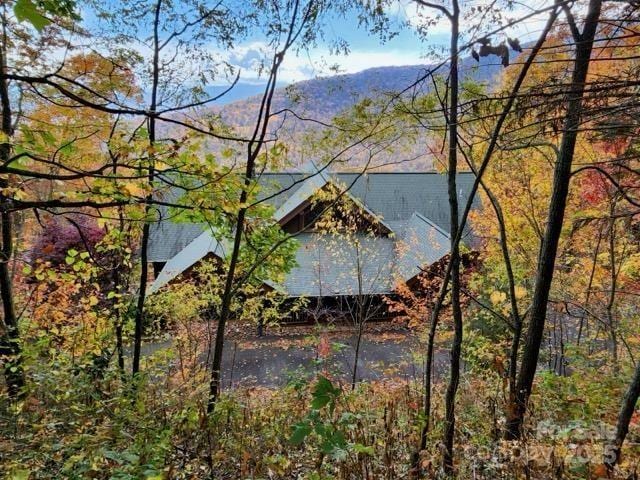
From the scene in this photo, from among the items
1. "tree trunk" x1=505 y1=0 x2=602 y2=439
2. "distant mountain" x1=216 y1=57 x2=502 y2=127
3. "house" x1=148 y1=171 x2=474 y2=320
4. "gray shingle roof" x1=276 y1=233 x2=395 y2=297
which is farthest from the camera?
"gray shingle roof" x1=276 y1=233 x2=395 y2=297

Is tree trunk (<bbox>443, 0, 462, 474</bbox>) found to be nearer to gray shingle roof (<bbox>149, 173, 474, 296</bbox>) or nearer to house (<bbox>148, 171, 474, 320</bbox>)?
house (<bbox>148, 171, 474, 320</bbox>)

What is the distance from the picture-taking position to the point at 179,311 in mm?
9320

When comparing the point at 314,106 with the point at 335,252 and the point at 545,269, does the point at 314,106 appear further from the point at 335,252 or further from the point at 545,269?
the point at 335,252

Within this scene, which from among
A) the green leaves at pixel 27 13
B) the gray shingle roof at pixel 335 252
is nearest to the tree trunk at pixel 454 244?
the green leaves at pixel 27 13

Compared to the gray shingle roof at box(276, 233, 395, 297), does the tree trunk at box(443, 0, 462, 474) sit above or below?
above

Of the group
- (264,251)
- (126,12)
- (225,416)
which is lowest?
(225,416)

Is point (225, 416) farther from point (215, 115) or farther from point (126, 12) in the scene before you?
point (126, 12)

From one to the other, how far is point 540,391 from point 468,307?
7.43 metres

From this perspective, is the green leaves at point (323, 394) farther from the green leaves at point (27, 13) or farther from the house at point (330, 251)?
the house at point (330, 251)

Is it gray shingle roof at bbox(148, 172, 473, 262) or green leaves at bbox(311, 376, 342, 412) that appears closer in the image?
green leaves at bbox(311, 376, 342, 412)

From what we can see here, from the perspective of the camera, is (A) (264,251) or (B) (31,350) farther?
(A) (264,251)

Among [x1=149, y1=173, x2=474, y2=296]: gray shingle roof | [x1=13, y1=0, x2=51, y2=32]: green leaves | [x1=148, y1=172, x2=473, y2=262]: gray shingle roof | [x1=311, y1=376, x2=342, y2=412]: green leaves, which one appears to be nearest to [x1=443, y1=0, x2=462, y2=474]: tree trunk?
[x1=311, y1=376, x2=342, y2=412]: green leaves

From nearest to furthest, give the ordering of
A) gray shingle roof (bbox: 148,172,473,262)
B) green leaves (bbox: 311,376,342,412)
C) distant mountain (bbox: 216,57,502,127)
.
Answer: green leaves (bbox: 311,376,342,412) < distant mountain (bbox: 216,57,502,127) < gray shingle roof (bbox: 148,172,473,262)

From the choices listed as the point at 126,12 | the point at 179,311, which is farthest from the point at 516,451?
the point at 179,311
